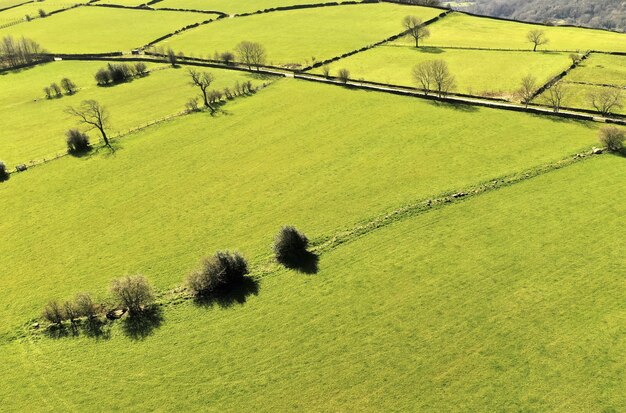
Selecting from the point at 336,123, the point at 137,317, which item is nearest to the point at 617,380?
the point at 137,317

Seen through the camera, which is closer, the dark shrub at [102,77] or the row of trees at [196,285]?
the row of trees at [196,285]

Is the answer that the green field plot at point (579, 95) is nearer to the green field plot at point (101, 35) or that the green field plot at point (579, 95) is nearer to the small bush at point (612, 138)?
the small bush at point (612, 138)

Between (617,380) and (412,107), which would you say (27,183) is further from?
(617,380)

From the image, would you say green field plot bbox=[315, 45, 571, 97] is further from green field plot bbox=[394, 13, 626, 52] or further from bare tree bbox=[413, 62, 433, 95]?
green field plot bbox=[394, 13, 626, 52]

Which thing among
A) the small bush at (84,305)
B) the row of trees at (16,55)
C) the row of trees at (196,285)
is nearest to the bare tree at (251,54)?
the row of trees at (16,55)

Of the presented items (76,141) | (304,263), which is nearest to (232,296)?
(304,263)

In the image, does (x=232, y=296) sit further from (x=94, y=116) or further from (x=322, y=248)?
(x=94, y=116)

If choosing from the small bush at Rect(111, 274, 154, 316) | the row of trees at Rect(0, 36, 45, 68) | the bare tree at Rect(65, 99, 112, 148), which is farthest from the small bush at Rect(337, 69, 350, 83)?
the row of trees at Rect(0, 36, 45, 68)
